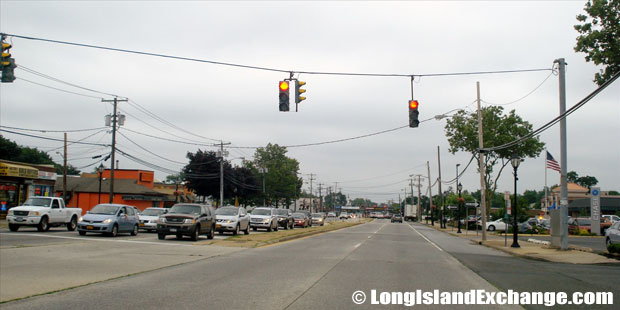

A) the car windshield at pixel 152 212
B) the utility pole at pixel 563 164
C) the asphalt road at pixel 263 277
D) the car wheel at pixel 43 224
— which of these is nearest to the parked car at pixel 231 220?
the car windshield at pixel 152 212

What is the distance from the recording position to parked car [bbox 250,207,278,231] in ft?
115

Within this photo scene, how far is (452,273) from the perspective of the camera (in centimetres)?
1437

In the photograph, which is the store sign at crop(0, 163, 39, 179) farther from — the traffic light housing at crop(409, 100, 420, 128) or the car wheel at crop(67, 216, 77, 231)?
the traffic light housing at crop(409, 100, 420, 128)

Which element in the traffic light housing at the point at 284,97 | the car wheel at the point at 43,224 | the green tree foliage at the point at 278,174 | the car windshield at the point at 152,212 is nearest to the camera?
the traffic light housing at the point at 284,97

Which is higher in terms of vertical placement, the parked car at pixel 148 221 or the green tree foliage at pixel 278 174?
the green tree foliage at pixel 278 174

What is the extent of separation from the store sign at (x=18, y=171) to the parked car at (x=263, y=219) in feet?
70.7

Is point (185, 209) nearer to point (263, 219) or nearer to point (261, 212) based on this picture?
point (263, 219)

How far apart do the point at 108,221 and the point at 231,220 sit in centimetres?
689

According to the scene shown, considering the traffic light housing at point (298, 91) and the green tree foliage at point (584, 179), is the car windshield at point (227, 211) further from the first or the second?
the green tree foliage at point (584, 179)

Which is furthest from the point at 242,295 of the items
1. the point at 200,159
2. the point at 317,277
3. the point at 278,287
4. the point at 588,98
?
the point at 200,159

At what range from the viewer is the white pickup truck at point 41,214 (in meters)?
27.2

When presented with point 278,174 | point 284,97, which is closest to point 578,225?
point 284,97

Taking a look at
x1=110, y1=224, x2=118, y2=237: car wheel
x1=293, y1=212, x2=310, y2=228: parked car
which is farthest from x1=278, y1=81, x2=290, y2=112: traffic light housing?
x1=293, y1=212, x2=310, y2=228: parked car

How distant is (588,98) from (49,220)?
2672 cm
